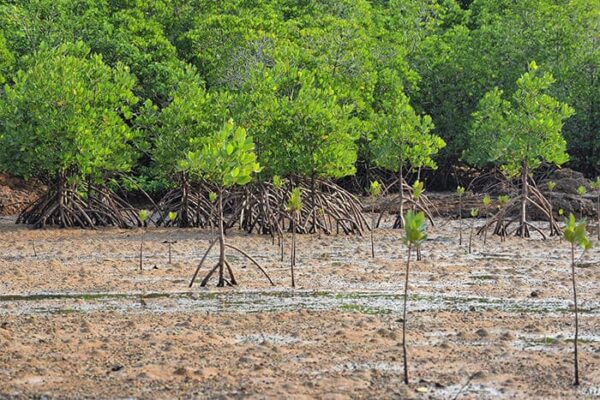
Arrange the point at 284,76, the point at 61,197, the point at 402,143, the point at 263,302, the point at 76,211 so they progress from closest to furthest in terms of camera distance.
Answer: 1. the point at 263,302
2. the point at 61,197
3. the point at 76,211
4. the point at 402,143
5. the point at 284,76

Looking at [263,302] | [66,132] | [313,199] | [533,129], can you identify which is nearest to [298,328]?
[263,302]

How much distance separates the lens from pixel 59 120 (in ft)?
69.6

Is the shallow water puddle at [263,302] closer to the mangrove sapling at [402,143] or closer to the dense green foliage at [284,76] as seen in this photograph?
the dense green foliage at [284,76]

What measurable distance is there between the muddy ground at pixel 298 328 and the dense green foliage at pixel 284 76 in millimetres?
5152

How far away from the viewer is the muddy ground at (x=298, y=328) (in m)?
7.64

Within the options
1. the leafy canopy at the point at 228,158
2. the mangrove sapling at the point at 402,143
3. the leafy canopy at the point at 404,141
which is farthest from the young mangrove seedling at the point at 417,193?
the leafy canopy at the point at 228,158

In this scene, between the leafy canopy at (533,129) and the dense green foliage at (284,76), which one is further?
the dense green foliage at (284,76)

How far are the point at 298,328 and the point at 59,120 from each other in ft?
41.5

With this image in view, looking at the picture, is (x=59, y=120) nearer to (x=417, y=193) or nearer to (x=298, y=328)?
(x=417, y=193)

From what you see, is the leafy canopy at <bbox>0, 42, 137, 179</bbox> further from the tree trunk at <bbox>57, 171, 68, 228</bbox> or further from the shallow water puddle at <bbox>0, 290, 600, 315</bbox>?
the shallow water puddle at <bbox>0, 290, 600, 315</bbox>

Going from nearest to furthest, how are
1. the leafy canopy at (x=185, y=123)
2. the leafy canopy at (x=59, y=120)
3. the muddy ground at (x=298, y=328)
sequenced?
the muddy ground at (x=298, y=328), the leafy canopy at (x=59, y=120), the leafy canopy at (x=185, y=123)

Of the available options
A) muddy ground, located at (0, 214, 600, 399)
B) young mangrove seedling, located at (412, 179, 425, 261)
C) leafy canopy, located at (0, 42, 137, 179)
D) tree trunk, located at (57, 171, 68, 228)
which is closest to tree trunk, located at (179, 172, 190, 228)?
leafy canopy, located at (0, 42, 137, 179)

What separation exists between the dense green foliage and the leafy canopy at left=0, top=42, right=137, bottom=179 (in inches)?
1.3

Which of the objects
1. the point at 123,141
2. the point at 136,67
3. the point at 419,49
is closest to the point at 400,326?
the point at 123,141
